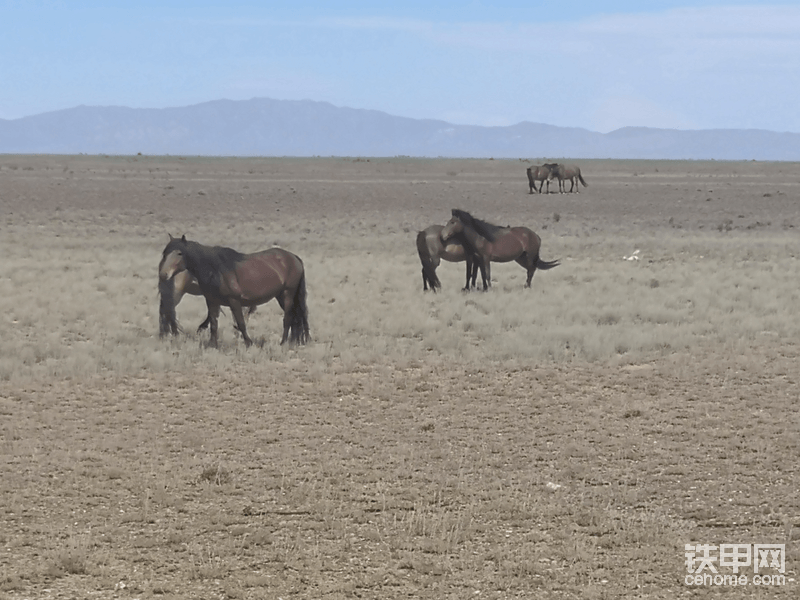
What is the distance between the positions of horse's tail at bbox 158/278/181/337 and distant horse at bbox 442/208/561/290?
5.97m

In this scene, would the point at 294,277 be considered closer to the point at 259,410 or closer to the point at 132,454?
the point at 259,410

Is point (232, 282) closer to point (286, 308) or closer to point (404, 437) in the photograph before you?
point (286, 308)

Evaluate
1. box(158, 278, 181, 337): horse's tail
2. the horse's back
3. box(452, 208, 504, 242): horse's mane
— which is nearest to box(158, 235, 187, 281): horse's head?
box(158, 278, 181, 337): horse's tail

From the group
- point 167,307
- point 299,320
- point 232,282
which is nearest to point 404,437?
point 232,282

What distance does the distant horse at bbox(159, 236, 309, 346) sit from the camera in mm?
12250

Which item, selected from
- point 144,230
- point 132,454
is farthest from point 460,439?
point 144,230

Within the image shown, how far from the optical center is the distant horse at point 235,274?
1225 cm

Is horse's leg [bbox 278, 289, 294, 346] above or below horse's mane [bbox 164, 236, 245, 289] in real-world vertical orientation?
A: below

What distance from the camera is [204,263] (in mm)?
12266

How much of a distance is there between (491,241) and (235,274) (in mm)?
6938

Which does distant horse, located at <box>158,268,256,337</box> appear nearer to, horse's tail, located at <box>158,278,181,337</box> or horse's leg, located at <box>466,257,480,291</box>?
horse's tail, located at <box>158,278,181,337</box>

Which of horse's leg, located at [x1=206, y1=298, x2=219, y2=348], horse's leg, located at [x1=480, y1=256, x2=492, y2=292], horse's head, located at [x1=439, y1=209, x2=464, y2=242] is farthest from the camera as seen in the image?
horse's leg, located at [x1=480, y1=256, x2=492, y2=292]

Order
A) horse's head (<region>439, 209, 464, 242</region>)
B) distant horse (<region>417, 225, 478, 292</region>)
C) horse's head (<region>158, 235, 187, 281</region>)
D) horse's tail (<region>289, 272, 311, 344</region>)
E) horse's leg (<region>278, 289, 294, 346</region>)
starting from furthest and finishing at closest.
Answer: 1. distant horse (<region>417, 225, 478, 292</region>)
2. horse's head (<region>439, 209, 464, 242</region>)
3. horse's tail (<region>289, 272, 311, 344</region>)
4. horse's leg (<region>278, 289, 294, 346</region>)
5. horse's head (<region>158, 235, 187, 281</region>)

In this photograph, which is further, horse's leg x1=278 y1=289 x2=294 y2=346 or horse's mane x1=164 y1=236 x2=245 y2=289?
horse's leg x1=278 y1=289 x2=294 y2=346
